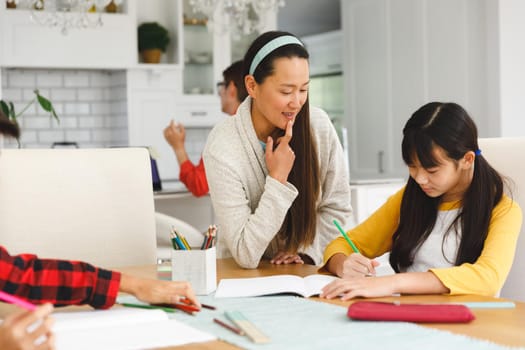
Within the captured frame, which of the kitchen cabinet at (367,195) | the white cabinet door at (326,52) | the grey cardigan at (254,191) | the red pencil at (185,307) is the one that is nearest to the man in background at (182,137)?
the kitchen cabinet at (367,195)

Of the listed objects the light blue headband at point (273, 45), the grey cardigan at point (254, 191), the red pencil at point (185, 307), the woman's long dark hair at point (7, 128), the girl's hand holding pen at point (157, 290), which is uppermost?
the light blue headband at point (273, 45)

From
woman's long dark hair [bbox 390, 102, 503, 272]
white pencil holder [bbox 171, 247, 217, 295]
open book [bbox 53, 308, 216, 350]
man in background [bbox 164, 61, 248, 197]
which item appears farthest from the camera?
man in background [bbox 164, 61, 248, 197]

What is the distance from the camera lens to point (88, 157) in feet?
7.50

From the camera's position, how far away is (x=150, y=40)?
5.80 m

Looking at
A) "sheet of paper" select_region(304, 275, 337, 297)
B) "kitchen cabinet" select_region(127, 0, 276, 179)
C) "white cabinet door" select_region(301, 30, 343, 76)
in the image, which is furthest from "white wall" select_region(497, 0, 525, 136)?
"sheet of paper" select_region(304, 275, 337, 297)

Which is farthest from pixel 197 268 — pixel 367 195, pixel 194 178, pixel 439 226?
pixel 367 195

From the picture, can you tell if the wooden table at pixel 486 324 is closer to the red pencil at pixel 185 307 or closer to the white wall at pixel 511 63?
the red pencil at pixel 185 307

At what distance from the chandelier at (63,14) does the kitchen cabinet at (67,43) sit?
0.06 m

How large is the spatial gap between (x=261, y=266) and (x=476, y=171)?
2.00 feet

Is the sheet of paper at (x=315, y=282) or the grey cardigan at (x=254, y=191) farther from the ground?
the grey cardigan at (x=254, y=191)

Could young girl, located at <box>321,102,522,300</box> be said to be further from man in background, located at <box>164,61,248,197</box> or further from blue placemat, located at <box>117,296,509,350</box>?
man in background, located at <box>164,61,248,197</box>

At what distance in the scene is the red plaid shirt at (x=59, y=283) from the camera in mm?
1451

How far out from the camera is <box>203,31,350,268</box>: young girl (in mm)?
2053

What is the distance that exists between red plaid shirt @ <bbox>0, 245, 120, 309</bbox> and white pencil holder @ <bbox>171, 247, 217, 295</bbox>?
23cm
